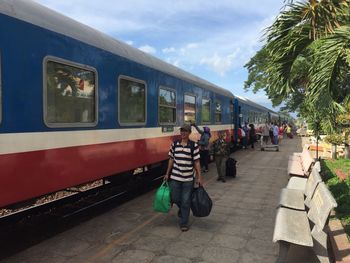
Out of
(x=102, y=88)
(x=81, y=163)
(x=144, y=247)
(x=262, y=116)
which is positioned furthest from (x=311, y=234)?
(x=262, y=116)

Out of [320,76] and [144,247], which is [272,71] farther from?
[144,247]

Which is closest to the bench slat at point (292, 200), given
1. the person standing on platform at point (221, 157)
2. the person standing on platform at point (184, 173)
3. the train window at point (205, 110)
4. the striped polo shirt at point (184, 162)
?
the person standing on platform at point (184, 173)

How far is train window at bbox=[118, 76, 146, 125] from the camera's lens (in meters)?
7.55

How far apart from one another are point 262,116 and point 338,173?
75.0 ft

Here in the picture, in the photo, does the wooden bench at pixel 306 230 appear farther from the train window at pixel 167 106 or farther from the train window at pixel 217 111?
the train window at pixel 217 111

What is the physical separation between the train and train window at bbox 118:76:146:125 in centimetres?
2

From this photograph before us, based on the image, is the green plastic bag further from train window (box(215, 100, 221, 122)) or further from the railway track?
train window (box(215, 100, 221, 122))

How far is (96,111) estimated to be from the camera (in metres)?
6.63

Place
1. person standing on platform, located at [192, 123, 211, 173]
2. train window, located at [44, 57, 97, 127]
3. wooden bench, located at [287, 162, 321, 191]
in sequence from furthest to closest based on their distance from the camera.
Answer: person standing on platform, located at [192, 123, 211, 173]
wooden bench, located at [287, 162, 321, 191]
train window, located at [44, 57, 97, 127]

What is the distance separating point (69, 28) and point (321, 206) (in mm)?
4185

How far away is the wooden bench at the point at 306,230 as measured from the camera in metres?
4.42

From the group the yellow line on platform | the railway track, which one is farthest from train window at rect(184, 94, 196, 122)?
the yellow line on platform

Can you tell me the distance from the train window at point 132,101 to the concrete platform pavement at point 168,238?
168 cm

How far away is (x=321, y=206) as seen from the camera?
4.89 meters
